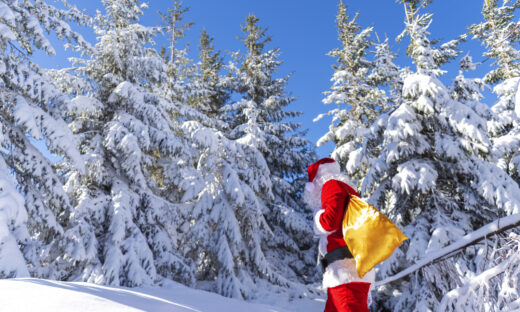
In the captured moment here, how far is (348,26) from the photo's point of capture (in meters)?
18.2

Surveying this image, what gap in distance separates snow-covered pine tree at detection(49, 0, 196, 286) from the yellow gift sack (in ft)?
23.8

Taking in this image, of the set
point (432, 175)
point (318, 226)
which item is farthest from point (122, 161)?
point (432, 175)

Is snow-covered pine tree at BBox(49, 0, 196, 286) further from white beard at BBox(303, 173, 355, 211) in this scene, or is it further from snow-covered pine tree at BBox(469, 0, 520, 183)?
snow-covered pine tree at BBox(469, 0, 520, 183)

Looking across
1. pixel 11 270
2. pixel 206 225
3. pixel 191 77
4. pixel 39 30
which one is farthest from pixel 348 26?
pixel 11 270

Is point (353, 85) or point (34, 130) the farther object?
point (353, 85)

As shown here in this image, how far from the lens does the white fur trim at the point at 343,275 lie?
250 centimetres

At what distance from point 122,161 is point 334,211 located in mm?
8653

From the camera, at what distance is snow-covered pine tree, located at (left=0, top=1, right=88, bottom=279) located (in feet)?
21.6

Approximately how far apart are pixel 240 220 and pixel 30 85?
26.9 ft

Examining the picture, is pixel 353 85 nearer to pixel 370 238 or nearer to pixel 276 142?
pixel 276 142

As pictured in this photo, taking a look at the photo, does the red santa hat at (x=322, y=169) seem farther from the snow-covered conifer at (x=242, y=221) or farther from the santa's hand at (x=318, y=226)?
the snow-covered conifer at (x=242, y=221)

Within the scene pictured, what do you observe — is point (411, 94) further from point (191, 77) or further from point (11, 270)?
point (191, 77)

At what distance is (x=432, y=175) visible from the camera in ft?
24.6

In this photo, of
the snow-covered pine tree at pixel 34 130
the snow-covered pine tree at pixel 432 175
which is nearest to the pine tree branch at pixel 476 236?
the snow-covered pine tree at pixel 432 175
